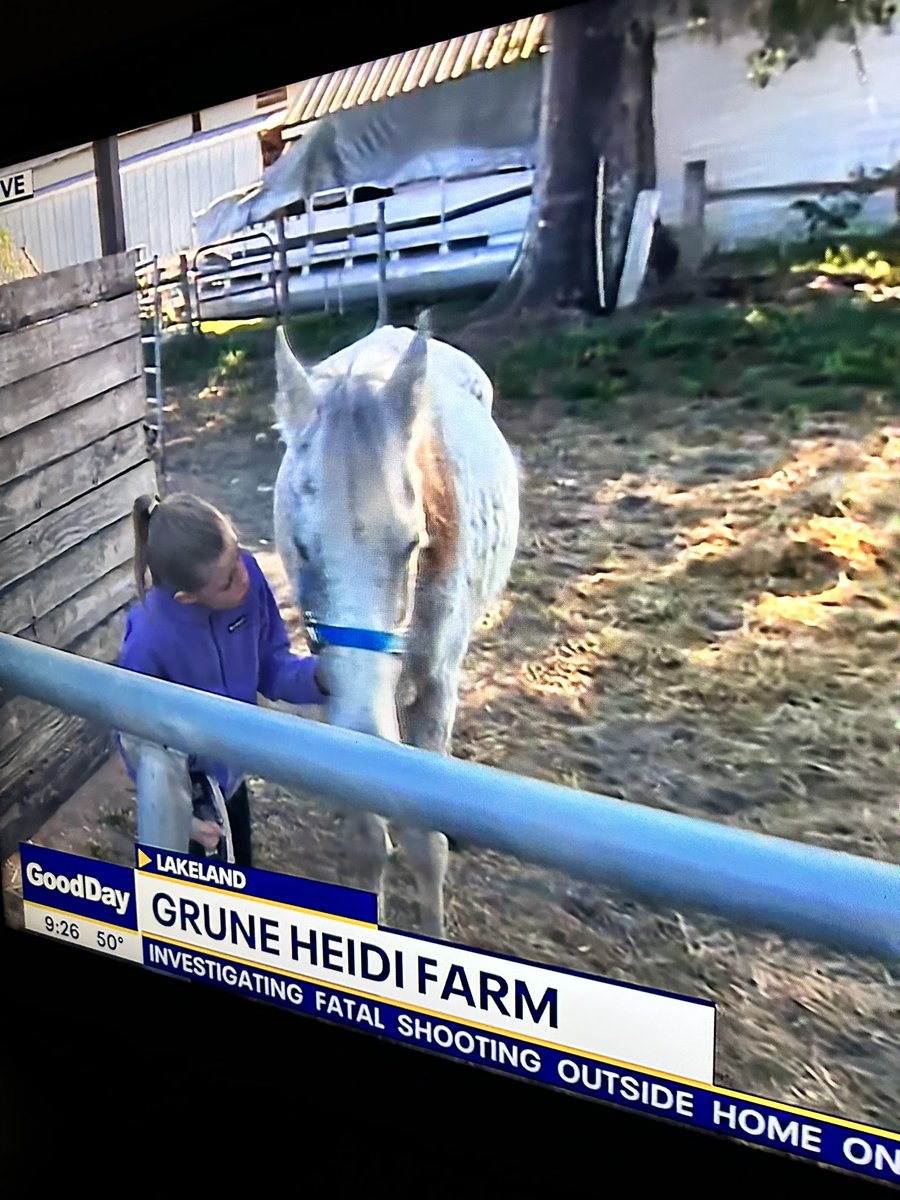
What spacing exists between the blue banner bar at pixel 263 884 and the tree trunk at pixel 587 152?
0.63 meters

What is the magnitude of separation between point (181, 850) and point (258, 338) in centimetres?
59

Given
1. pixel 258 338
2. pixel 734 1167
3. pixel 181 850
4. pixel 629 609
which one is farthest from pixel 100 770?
pixel 734 1167

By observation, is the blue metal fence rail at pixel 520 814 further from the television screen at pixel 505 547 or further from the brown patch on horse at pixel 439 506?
the brown patch on horse at pixel 439 506

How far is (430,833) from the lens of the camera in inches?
45.7

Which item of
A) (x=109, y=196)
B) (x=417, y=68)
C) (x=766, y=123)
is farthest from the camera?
(x=109, y=196)

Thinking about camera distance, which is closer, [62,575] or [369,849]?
[369,849]

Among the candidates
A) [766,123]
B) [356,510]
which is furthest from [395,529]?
[766,123]

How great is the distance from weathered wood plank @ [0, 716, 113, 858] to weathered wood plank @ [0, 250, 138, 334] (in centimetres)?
48

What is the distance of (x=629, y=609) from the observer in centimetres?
104

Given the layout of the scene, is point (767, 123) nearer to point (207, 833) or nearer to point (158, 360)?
point (158, 360)

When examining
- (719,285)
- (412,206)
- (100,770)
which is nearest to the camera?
(719,285)

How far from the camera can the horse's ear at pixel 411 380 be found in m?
1.11

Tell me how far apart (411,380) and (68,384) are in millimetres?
476

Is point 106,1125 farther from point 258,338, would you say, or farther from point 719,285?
point 719,285
